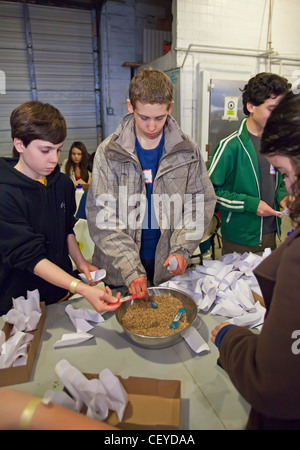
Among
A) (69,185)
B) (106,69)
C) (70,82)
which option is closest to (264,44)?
(106,69)

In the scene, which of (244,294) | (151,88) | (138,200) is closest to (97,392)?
(244,294)

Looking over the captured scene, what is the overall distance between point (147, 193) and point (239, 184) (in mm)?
762

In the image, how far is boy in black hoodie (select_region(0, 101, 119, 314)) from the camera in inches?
51.2

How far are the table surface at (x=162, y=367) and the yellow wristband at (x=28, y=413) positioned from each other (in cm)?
25

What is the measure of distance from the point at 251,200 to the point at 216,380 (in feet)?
4.23

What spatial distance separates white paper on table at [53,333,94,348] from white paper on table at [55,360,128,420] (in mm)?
258

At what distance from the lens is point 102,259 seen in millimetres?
1747

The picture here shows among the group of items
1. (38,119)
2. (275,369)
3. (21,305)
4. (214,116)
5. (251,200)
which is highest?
(214,116)

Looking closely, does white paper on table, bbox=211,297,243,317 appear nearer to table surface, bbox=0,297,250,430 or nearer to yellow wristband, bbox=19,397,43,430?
table surface, bbox=0,297,250,430

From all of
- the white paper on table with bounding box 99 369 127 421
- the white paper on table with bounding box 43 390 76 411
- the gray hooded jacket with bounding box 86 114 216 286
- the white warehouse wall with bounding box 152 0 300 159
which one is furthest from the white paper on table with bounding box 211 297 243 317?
the white warehouse wall with bounding box 152 0 300 159

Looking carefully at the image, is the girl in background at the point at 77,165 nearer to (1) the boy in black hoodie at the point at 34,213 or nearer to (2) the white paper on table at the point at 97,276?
(1) the boy in black hoodie at the point at 34,213

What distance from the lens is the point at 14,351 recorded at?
3.54 feet

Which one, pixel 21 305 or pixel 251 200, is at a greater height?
pixel 251 200

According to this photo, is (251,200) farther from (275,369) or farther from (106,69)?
(106,69)
